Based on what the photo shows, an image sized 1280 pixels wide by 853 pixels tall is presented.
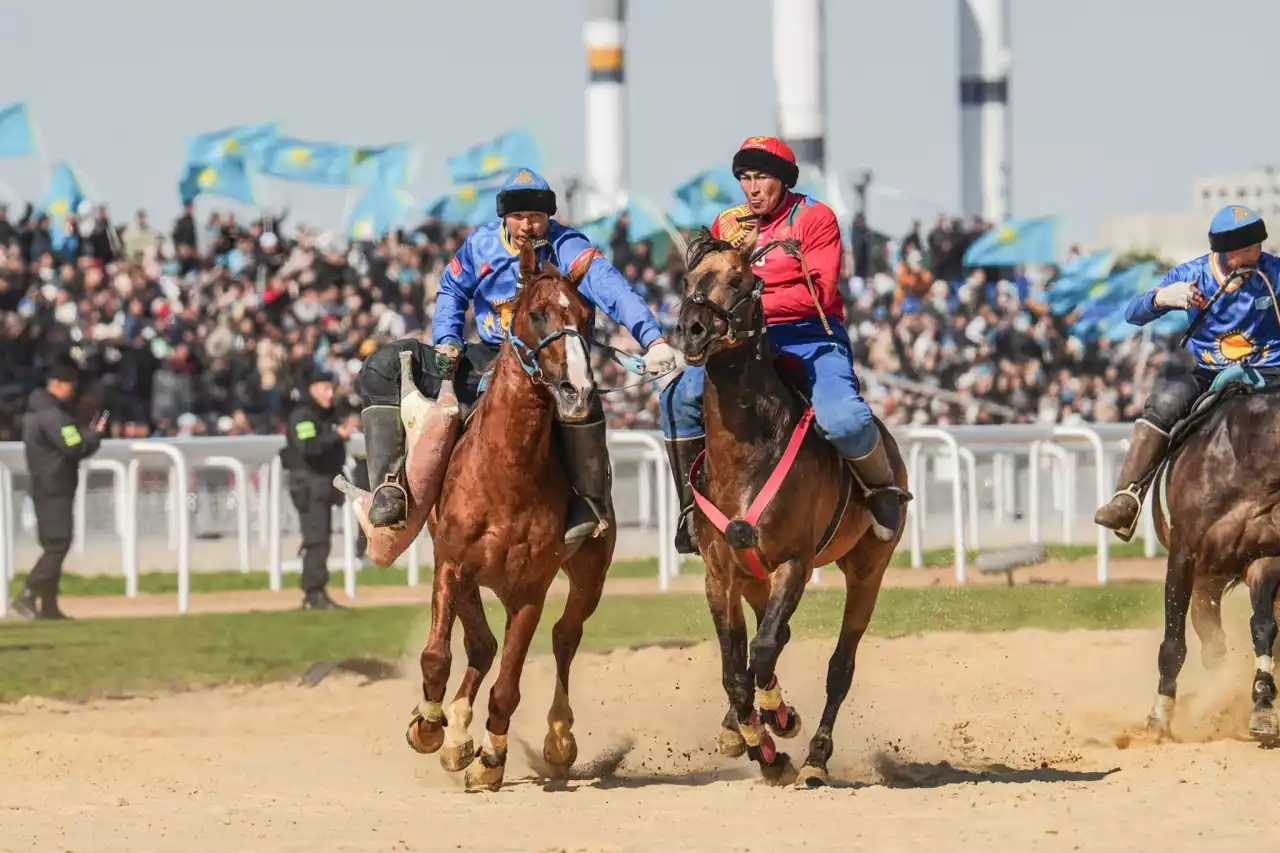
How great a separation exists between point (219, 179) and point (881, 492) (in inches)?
962

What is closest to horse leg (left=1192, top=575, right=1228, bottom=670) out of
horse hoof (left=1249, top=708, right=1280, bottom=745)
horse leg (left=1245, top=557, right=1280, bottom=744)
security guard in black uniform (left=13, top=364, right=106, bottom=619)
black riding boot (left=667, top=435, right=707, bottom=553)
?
horse leg (left=1245, top=557, right=1280, bottom=744)

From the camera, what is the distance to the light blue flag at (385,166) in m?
35.1

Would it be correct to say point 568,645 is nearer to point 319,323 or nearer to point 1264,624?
point 1264,624

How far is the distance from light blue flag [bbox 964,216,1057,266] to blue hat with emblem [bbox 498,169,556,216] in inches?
1006

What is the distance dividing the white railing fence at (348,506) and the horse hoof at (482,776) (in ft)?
27.2

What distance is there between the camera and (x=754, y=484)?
10016 mm

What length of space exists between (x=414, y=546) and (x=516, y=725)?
793 cm

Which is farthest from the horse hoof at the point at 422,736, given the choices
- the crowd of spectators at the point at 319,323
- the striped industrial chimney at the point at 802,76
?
the striped industrial chimney at the point at 802,76

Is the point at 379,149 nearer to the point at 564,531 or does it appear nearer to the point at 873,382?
the point at 873,382

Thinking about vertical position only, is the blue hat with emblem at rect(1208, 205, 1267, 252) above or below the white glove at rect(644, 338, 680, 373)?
above

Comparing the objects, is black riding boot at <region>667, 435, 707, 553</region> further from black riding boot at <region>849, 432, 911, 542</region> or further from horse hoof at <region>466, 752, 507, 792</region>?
horse hoof at <region>466, 752, 507, 792</region>

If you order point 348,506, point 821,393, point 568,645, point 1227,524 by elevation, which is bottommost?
point 348,506

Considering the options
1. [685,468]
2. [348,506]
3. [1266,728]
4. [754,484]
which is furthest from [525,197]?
[348,506]

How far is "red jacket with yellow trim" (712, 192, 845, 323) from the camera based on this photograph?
34.0 ft
